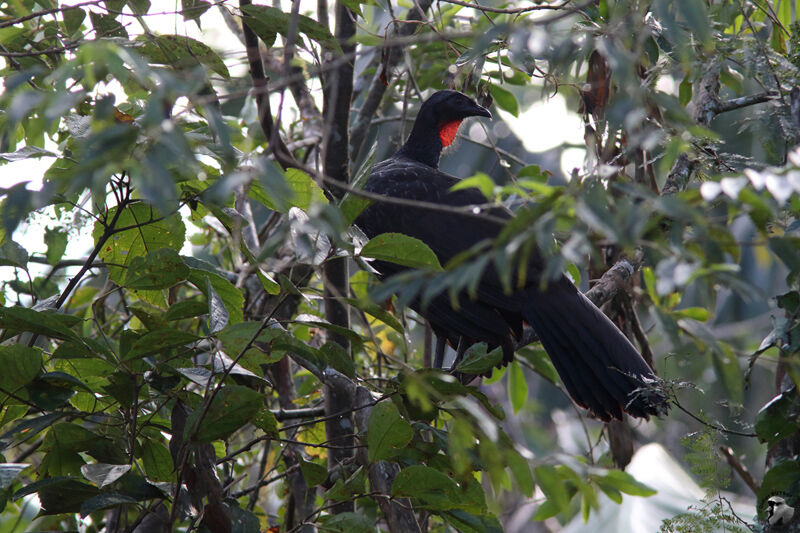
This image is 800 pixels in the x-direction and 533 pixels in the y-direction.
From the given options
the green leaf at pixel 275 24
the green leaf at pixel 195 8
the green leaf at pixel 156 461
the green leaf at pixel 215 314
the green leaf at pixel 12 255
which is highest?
the green leaf at pixel 195 8

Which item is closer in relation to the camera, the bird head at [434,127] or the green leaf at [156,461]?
the green leaf at [156,461]

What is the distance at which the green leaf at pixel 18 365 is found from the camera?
157cm

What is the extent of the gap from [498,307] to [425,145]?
1216 millimetres

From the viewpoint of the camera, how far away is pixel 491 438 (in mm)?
1058

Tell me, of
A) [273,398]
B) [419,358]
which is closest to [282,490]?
[273,398]

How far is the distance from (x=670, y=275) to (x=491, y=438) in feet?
1.11

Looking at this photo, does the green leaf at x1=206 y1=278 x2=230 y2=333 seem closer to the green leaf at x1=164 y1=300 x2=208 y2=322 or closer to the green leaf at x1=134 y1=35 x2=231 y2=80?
the green leaf at x1=164 y1=300 x2=208 y2=322

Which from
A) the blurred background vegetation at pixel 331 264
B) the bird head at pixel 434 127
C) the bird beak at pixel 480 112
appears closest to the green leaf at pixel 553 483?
the blurred background vegetation at pixel 331 264

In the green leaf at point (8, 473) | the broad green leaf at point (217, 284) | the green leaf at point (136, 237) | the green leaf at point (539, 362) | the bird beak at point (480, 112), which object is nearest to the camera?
the green leaf at point (8, 473)

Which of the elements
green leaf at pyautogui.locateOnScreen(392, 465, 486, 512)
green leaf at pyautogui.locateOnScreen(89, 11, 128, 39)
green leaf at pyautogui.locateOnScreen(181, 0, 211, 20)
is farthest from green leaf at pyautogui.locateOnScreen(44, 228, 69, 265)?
green leaf at pyautogui.locateOnScreen(392, 465, 486, 512)

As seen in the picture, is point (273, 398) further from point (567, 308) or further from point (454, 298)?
point (454, 298)

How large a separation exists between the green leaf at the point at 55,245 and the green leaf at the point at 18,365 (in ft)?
3.38

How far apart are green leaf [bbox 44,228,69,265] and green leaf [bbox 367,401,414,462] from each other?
150cm

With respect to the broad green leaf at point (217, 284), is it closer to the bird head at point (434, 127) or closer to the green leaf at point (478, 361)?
the green leaf at point (478, 361)
